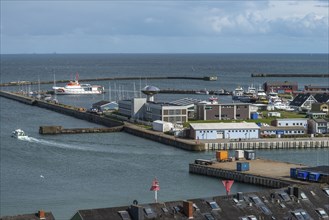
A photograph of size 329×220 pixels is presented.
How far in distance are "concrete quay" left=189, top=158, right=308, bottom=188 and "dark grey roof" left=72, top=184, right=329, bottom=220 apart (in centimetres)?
1173

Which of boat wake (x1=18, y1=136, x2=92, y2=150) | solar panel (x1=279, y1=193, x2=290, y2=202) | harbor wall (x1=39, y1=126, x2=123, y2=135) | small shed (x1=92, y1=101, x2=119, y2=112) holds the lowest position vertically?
boat wake (x1=18, y1=136, x2=92, y2=150)

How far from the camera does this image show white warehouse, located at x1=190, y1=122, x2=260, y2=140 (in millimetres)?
54938

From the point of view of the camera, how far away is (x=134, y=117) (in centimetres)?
6862

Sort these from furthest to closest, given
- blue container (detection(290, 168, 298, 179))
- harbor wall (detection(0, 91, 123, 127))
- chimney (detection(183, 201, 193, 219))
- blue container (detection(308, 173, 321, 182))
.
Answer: harbor wall (detection(0, 91, 123, 127)), blue container (detection(290, 168, 298, 179)), blue container (detection(308, 173, 321, 182)), chimney (detection(183, 201, 193, 219))

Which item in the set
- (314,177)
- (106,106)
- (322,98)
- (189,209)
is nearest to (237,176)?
(314,177)

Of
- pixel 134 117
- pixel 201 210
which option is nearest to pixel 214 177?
pixel 201 210

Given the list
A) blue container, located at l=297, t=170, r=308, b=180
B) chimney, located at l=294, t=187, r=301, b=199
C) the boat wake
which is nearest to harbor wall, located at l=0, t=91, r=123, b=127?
the boat wake

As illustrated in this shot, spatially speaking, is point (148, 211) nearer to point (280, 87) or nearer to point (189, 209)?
point (189, 209)

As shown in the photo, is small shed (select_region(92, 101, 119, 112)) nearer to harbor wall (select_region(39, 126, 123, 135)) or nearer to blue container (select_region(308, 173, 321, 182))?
harbor wall (select_region(39, 126, 123, 135))

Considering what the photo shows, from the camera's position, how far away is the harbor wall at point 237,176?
37469mm

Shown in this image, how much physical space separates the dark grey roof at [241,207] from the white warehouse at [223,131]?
1148 inches

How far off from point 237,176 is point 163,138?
54.1ft

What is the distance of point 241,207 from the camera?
23.7 meters

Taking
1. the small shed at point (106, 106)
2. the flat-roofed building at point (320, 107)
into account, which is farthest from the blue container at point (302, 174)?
the small shed at point (106, 106)
